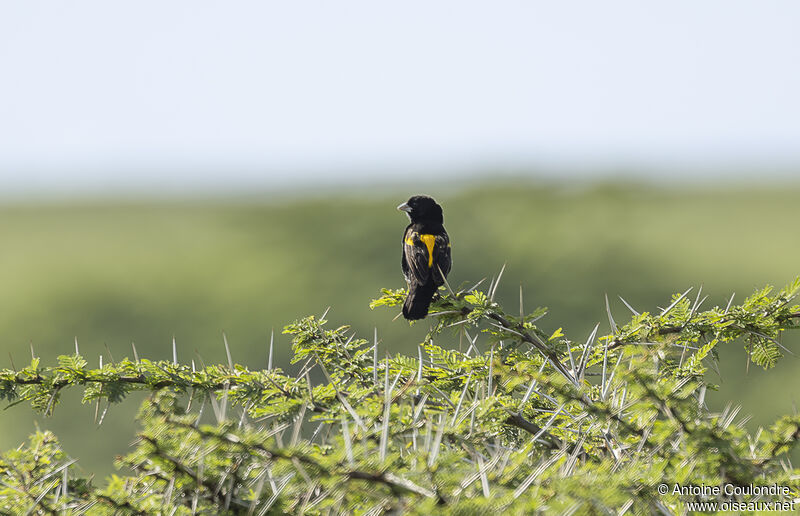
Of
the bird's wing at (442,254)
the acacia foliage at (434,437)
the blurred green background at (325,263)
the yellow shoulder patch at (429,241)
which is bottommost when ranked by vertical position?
the blurred green background at (325,263)

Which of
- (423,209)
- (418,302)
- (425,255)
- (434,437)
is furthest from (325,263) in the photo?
(434,437)

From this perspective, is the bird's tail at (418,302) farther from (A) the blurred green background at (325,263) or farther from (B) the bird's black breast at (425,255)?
(A) the blurred green background at (325,263)

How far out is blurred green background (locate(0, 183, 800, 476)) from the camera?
36.4 metres

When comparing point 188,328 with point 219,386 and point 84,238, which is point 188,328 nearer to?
point 84,238

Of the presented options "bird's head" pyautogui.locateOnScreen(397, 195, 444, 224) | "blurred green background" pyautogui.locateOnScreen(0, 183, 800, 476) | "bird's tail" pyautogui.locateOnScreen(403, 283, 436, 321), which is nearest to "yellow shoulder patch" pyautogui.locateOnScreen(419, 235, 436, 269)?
"bird's head" pyautogui.locateOnScreen(397, 195, 444, 224)

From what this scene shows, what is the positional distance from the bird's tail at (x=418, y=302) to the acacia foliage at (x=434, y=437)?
1414mm

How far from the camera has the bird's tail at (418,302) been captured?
18.5ft

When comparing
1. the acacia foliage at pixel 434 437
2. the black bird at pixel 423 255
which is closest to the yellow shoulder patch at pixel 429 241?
the black bird at pixel 423 255

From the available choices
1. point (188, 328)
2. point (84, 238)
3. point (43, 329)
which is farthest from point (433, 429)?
point (84, 238)

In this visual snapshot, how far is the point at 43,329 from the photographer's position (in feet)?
131

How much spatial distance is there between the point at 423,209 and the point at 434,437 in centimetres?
617

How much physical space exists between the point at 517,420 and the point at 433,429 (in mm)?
464

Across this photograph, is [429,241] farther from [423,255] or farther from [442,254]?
[423,255]

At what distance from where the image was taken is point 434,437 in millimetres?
2926
